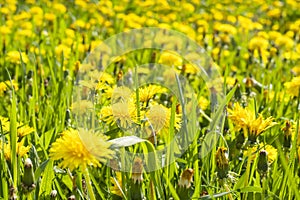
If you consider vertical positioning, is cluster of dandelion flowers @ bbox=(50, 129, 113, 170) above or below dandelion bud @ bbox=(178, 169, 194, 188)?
above

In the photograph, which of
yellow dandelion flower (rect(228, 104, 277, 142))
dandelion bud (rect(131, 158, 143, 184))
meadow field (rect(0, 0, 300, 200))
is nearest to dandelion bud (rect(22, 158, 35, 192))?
meadow field (rect(0, 0, 300, 200))

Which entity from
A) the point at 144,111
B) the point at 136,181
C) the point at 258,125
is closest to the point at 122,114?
the point at 144,111

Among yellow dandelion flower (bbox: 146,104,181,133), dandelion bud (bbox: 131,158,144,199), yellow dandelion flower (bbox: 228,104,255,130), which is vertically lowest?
dandelion bud (bbox: 131,158,144,199)

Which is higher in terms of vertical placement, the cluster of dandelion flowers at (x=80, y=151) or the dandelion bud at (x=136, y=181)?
the cluster of dandelion flowers at (x=80, y=151)

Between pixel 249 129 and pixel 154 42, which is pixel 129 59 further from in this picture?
pixel 249 129

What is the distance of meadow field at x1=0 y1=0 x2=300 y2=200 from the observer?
1083 millimetres

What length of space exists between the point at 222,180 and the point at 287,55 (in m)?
1.88

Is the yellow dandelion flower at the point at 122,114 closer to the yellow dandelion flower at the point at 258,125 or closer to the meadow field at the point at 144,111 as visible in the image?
the meadow field at the point at 144,111

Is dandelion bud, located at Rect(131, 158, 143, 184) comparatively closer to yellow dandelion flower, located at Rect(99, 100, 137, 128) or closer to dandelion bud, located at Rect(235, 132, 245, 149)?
A: yellow dandelion flower, located at Rect(99, 100, 137, 128)

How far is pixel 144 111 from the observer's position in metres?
1.18

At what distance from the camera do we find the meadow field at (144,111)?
1083 mm

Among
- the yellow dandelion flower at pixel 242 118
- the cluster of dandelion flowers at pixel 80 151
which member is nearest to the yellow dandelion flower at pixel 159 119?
the yellow dandelion flower at pixel 242 118

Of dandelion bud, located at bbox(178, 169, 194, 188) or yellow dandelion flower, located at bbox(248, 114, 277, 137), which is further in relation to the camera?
yellow dandelion flower, located at bbox(248, 114, 277, 137)

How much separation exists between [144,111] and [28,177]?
32 cm
